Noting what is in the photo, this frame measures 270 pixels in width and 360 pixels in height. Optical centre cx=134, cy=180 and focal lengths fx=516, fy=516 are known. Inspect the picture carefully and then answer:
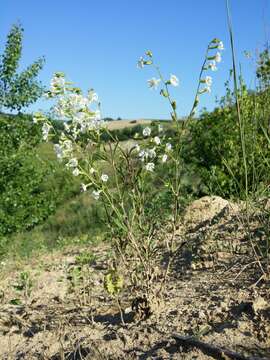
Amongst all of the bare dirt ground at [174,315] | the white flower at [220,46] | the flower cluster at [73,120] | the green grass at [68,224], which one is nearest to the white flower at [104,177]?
the flower cluster at [73,120]

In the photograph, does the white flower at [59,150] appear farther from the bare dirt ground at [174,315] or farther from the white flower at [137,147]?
the bare dirt ground at [174,315]

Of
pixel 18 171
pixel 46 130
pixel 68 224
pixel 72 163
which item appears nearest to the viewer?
pixel 72 163

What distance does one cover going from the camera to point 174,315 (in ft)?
9.77

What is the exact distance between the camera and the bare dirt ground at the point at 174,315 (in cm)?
256

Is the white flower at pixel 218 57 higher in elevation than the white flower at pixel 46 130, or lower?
higher

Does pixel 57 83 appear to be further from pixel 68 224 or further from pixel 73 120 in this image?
pixel 68 224

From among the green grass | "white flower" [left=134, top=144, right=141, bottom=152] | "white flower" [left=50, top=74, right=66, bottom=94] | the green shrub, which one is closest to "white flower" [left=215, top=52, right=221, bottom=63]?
"white flower" [left=134, top=144, right=141, bottom=152]

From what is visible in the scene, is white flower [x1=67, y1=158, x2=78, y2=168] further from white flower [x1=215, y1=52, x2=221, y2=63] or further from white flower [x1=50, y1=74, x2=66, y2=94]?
white flower [x1=215, y1=52, x2=221, y2=63]

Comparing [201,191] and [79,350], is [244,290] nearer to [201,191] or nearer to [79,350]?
[79,350]

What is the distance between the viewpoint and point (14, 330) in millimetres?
3484

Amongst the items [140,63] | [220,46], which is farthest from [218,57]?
[140,63]

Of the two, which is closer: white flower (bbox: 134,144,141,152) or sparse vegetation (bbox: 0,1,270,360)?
sparse vegetation (bbox: 0,1,270,360)

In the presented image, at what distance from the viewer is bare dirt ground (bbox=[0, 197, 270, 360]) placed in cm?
256

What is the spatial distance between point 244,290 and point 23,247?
6.75 meters
